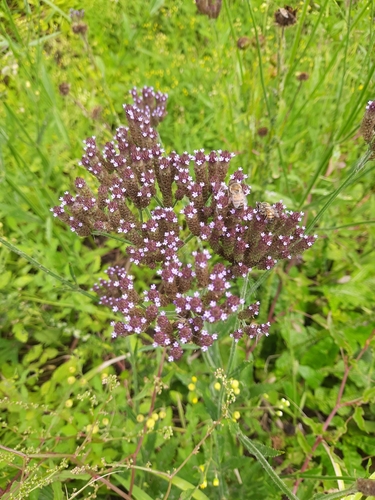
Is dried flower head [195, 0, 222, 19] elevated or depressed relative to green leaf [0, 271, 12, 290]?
elevated

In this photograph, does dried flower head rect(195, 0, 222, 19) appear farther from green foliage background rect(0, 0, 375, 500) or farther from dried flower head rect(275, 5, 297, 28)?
dried flower head rect(275, 5, 297, 28)

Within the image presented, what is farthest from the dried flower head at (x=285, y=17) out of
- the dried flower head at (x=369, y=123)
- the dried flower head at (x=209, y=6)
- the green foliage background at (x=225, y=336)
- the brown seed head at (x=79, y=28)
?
the brown seed head at (x=79, y=28)

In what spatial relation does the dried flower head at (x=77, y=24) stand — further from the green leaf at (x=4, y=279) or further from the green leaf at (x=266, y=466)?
the green leaf at (x=266, y=466)

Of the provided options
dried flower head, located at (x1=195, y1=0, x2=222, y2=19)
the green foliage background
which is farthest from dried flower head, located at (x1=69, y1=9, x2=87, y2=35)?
dried flower head, located at (x1=195, y1=0, x2=222, y2=19)

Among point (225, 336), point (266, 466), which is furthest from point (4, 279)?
point (266, 466)

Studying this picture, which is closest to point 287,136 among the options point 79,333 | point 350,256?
point 350,256

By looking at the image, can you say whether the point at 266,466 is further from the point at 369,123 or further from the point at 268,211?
the point at 369,123
